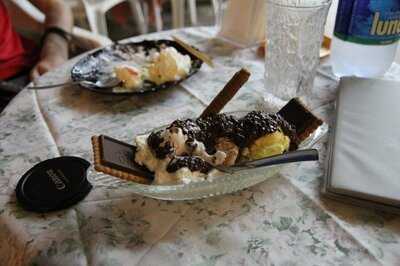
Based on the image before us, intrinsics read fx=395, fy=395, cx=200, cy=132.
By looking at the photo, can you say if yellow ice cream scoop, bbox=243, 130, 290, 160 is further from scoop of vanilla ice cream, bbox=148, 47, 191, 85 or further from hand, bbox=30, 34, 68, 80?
hand, bbox=30, 34, 68, 80

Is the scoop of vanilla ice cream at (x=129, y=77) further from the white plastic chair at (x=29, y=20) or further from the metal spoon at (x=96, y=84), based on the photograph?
the white plastic chair at (x=29, y=20)

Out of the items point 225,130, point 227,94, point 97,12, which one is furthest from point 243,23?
point 97,12

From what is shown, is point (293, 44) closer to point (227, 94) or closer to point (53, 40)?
point (227, 94)

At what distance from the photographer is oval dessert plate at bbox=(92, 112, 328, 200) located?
511mm

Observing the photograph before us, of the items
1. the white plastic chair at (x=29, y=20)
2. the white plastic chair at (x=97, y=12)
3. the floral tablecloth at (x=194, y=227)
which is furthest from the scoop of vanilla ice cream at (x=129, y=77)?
the white plastic chair at (x=97, y=12)

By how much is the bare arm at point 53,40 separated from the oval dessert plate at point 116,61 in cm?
39

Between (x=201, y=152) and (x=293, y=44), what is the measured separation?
1.15 ft

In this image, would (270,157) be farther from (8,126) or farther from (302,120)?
(8,126)

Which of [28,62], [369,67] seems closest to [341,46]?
[369,67]

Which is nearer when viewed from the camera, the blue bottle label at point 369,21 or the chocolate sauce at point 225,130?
the chocolate sauce at point 225,130

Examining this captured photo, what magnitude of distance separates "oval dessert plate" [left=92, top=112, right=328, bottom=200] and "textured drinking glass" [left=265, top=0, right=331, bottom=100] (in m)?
0.25

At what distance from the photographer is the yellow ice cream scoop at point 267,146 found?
21.5 inches

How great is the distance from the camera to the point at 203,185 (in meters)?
0.51

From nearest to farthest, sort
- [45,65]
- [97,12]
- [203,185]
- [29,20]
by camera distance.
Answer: [203,185] < [45,65] < [29,20] < [97,12]
